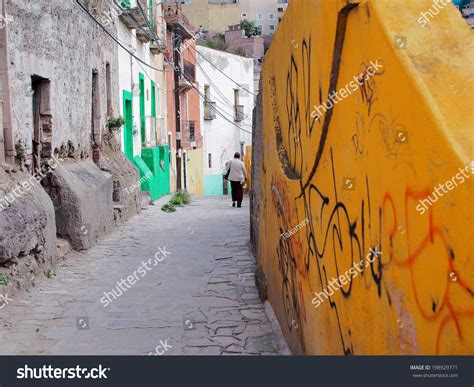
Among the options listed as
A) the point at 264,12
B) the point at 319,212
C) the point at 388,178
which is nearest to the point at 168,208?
the point at 319,212

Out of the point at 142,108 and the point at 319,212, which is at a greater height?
the point at 142,108

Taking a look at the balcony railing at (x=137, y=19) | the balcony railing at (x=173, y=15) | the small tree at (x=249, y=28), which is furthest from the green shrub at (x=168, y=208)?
the small tree at (x=249, y=28)

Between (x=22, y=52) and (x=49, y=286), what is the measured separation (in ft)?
9.64

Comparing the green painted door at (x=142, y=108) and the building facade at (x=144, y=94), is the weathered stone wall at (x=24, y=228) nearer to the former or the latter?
the building facade at (x=144, y=94)

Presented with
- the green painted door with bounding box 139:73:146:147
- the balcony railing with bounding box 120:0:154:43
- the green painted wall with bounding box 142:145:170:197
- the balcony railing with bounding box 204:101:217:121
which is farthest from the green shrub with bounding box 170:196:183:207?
the balcony railing with bounding box 204:101:217:121

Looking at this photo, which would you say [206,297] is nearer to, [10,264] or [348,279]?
[10,264]

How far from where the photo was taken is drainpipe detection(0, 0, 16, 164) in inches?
278

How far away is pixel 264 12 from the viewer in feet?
228

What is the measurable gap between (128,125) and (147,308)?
10892 millimetres

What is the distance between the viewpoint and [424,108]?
1.98 metres

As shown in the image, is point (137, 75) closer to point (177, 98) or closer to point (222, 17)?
point (177, 98)

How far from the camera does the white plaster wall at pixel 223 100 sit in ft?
117

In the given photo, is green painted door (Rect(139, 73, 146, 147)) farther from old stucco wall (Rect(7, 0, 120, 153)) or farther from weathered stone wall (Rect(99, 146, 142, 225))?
old stucco wall (Rect(7, 0, 120, 153))
